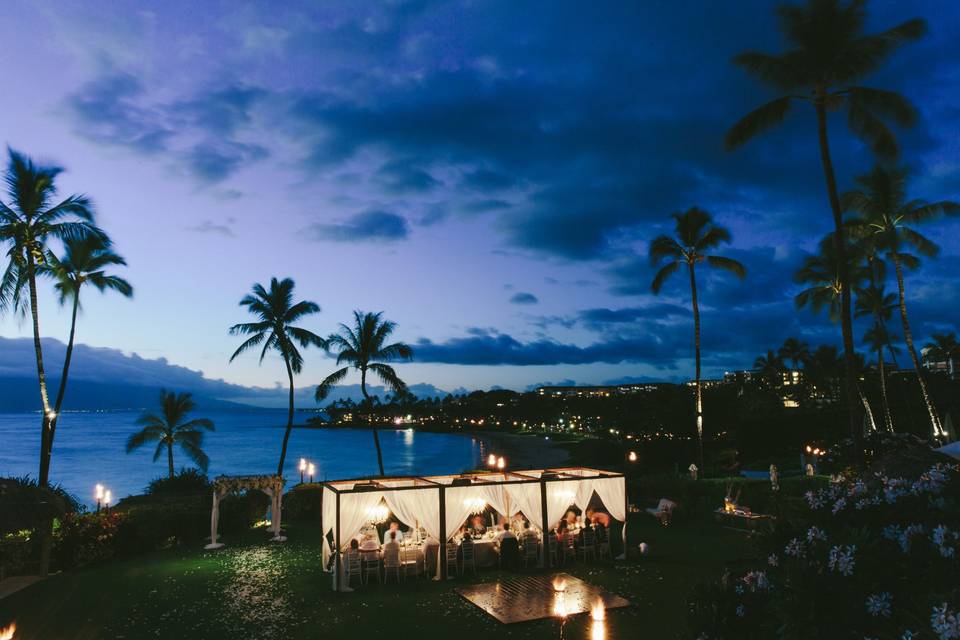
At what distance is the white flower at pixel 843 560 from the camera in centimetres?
355

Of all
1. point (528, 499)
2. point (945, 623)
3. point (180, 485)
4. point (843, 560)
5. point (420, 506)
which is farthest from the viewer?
point (180, 485)

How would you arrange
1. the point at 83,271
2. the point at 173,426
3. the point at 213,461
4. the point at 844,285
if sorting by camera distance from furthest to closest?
the point at 213,461, the point at 173,426, the point at 83,271, the point at 844,285

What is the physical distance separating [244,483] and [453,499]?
7.08 metres

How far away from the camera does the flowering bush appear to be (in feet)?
11.2

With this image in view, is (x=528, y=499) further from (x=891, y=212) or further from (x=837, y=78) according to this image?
(x=891, y=212)

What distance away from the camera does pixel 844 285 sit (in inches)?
644

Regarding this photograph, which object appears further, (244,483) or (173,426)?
(173,426)

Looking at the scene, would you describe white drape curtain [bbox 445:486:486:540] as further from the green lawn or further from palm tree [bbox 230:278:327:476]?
palm tree [bbox 230:278:327:476]

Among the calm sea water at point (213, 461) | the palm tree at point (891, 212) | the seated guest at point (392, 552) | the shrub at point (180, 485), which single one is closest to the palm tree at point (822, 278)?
the palm tree at point (891, 212)

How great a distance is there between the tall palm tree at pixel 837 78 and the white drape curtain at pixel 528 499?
319 inches

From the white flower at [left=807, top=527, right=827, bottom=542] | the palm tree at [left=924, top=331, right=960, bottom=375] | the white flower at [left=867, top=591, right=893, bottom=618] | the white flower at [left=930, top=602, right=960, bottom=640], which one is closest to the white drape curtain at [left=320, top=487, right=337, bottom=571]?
the white flower at [left=807, top=527, right=827, bottom=542]

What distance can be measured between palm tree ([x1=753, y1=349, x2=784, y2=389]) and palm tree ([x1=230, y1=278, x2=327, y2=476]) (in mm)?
73098

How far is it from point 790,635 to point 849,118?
1742cm

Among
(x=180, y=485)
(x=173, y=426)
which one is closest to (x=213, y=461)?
(x=173, y=426)
